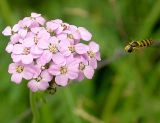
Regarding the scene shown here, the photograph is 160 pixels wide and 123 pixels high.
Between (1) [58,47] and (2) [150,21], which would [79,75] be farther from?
(2) [150,21]

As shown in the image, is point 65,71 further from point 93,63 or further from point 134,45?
point 134,45

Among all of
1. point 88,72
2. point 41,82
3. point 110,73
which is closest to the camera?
point 41,82

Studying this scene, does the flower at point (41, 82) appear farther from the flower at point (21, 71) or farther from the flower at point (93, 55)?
the flower at point (93, 55)

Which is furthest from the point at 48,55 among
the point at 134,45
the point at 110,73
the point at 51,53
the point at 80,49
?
the point at 110,73

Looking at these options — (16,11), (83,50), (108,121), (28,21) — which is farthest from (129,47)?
(16,11)

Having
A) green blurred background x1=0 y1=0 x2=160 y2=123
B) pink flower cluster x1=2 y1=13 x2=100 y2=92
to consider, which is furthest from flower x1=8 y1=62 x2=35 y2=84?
green blurred background x1=0 y1=0 x2=160 y2=123

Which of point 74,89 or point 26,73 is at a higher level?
point 74,89

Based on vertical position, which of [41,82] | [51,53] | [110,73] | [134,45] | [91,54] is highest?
[110,73]
